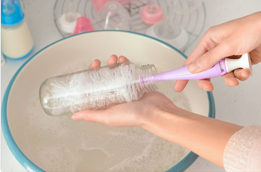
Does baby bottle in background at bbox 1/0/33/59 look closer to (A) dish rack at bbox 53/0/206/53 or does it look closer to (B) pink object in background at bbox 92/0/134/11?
(A) dish rack at bbox 53/0/206/53

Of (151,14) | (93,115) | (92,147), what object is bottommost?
(92,147)

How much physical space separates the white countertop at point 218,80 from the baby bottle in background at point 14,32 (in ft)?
0.12

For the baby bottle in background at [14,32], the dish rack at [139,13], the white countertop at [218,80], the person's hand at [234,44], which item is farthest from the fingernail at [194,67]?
the baby bottle in background at [14,32]

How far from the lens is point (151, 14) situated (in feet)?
2.59

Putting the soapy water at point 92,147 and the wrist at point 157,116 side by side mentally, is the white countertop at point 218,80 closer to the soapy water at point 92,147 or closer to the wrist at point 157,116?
the soapy water at point 92,147

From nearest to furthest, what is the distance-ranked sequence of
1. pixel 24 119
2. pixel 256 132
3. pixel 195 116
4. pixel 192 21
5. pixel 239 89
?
pixel 256 132
pixel 195 116
pixel 24 119
pixel 239 89
pixel 192 21

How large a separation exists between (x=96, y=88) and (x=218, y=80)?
0.41 m

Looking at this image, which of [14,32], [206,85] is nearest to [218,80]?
[206,85]

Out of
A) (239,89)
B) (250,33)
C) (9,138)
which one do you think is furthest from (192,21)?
(9,138)

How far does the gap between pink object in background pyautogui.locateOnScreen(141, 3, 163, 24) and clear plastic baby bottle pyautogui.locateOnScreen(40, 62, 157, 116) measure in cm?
34

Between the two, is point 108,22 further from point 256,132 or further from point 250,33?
point 256,132

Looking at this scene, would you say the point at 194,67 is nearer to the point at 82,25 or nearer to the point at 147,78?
the point at 147,78

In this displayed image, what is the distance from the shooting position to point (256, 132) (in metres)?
0.33

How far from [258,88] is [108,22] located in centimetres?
52
